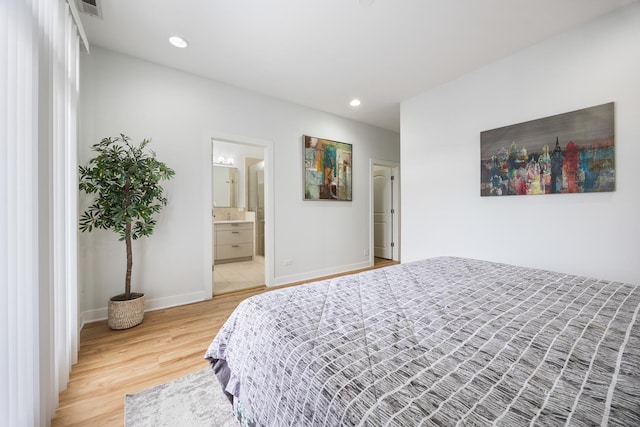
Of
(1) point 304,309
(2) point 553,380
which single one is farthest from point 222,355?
(2) point 553,380

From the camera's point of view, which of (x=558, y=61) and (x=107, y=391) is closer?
(x=107, y=391)

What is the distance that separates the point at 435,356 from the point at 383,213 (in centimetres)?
478

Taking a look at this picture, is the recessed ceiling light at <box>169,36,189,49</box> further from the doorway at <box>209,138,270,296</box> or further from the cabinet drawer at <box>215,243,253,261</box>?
the cabinet drawer at <box>215,243,253,261</box>

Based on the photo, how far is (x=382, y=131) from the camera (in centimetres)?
466

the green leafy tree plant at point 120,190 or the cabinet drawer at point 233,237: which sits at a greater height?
the green leafy tree plant at point 120,190

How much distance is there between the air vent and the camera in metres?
1.79

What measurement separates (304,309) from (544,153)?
2672 millimetres

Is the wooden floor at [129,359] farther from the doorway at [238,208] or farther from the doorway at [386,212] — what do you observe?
the doorway at [386,212]

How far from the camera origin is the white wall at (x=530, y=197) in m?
1.89

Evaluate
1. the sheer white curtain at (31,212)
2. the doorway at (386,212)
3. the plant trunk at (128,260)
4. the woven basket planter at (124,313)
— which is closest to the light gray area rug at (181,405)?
the sheer white curtain at (31,212)

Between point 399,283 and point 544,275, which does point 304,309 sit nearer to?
point 399,283

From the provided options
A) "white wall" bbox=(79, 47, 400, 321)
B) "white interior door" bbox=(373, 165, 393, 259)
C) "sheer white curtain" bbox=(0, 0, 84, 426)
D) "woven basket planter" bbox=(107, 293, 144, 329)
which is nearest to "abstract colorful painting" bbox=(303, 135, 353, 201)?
"white wall" bbox=(79, 47, 400, 321)

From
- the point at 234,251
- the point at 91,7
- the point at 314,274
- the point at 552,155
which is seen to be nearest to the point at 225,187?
the point at 234,251

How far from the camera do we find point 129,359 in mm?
1804
